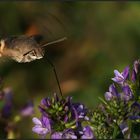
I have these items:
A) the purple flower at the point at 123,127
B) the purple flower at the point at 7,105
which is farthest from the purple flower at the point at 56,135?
the purple flower at the point at 7,105

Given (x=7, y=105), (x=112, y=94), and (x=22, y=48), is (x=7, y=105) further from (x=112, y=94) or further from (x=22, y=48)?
(x=112, y=94)

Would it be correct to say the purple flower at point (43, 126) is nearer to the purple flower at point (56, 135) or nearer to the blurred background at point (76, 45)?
the purple flower at point (56, 135)

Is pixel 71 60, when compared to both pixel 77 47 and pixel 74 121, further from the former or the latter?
pixel 74 121

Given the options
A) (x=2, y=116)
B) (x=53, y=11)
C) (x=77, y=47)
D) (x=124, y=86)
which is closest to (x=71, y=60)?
(x=77, y=47)

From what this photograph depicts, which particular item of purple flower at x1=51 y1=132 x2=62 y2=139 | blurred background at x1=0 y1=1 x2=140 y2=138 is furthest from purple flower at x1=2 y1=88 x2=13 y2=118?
blurred background at x1=0 y1=1 x2=140 y2=138

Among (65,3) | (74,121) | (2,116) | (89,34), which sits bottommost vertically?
(74,121)

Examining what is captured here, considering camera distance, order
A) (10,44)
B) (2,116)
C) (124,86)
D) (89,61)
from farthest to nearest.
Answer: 1. (89,61)
2. (2,116)
3. (10,44)
4. (124,86)
